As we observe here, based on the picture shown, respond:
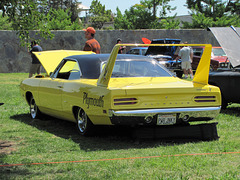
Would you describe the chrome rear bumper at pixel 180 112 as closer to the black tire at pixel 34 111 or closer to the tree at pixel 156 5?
the black tire at pixel 34 111

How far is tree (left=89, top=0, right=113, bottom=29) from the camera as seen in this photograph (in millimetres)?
82438

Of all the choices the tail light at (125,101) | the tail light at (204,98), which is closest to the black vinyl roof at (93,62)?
the tail light at (125,101)

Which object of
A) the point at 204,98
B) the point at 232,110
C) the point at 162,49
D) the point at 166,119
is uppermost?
the point at 204,98

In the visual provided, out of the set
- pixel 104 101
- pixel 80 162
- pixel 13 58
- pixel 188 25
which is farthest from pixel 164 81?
pixel 188 25

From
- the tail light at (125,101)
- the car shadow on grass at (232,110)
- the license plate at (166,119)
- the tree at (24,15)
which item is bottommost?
the car shadow on grass at (232,110)

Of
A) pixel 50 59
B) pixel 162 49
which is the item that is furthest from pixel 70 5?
pixel 50 59

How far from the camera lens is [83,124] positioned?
710 centimetres

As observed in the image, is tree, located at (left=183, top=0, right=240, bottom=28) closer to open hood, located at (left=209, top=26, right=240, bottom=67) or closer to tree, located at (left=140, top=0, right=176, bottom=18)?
tree, located at (left=140, top=0, right=176, bottom=18)

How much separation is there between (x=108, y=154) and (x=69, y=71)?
2.55 metres

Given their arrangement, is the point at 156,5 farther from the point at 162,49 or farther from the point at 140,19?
the point at 162,49

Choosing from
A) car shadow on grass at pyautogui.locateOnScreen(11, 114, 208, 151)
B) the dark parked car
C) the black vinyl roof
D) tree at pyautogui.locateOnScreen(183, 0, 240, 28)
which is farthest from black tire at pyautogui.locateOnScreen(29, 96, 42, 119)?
tree at pyautogui.locateOnScreen(183, 0, 240, 28)

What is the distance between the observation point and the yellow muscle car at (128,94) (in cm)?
619

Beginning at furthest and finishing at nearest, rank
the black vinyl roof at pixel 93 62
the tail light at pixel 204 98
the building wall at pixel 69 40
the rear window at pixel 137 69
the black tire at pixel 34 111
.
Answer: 1. the building wall at pixel 69 40
2. the black tire at pixel 34 111
3. the black vinyl roof at pixel 93 62
4. the rear window at pixel 137 69
5. the tail light at pixel 204 98

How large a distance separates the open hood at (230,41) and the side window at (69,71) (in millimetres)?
3404
